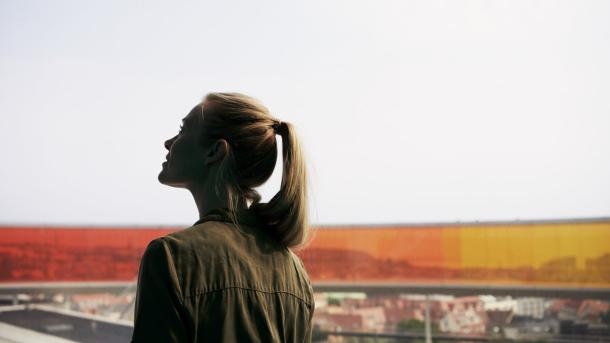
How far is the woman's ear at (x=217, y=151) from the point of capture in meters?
0.86

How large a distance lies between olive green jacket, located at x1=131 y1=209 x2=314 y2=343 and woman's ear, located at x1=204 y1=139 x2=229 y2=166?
0.22 feet

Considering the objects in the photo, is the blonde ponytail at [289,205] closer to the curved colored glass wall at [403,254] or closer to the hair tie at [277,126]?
the hair tie at [277,126]

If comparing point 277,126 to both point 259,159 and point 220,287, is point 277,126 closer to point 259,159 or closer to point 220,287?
point 259,159

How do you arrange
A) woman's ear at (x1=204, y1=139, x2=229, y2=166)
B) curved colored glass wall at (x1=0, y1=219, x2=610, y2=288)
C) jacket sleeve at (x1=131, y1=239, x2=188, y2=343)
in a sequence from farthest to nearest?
curved colored glass wall at (x1=0, y1=219, x2=610, y2=288), woman's ear at (x1=204, y1=139, x2=229, y2=166), jacket sleeve at (x1=131, y1=239, x2=188, y2=343)

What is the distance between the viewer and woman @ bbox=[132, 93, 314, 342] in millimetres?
726

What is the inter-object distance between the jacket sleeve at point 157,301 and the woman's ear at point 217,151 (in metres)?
0.17

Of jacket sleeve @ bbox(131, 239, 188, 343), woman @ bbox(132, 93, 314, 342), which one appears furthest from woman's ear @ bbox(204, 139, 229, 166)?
jacket sleeve @ bbox(131, 239, 188, 343)

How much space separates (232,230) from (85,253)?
3.62m

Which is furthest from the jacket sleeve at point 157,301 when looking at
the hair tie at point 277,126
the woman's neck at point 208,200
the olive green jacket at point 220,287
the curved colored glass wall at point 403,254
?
the curved colored glass wall at point 403,254

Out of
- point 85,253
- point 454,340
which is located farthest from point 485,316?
point 85,253

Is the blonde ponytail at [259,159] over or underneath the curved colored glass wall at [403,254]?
over

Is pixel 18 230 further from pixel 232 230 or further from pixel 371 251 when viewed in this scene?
pixel 232 230

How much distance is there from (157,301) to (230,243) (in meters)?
0.13

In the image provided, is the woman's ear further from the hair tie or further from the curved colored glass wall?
the curved colored glass wall
